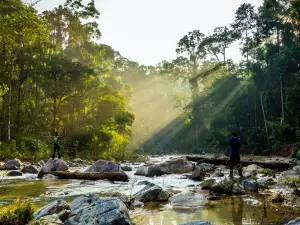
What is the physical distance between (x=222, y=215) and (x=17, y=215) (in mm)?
3752

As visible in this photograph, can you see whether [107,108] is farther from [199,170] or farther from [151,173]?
[199,170]

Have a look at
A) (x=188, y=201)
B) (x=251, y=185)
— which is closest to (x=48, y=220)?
(x=188, y=201)

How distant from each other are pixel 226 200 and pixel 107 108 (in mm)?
28465

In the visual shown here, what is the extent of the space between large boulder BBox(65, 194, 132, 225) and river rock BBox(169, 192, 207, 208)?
234 cm

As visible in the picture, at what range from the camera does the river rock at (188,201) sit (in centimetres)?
698

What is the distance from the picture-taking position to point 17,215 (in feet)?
15.2

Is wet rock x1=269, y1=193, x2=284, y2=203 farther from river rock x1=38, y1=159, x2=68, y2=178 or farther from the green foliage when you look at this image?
river rock x1=38, y1=159, x2=68, y2=178

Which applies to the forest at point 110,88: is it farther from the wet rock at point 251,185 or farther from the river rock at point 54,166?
the wet rock at point 251,185

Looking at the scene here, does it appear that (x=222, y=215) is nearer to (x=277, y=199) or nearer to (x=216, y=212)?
(x=216, y=212)

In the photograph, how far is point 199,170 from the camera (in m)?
12.1

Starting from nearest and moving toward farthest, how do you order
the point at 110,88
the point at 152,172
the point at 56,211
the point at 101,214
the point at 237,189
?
the point at 101,214, the point at 56,211, the point at 237,189, the point at 152,172, the point at 110,88

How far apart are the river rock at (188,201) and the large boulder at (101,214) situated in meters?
2.34

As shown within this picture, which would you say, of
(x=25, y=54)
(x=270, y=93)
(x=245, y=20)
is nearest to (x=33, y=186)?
(x=25, y=54)

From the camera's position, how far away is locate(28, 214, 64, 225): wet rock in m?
4.59
